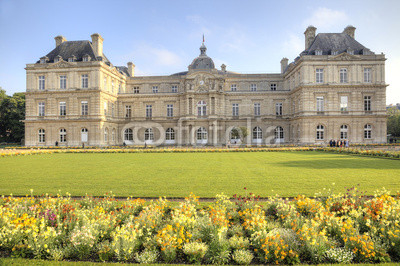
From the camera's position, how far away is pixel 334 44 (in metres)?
41.3

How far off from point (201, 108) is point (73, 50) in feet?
82.5

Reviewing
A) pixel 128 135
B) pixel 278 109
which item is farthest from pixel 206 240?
pixel 278 109

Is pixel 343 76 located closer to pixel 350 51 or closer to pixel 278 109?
pixel 350 51

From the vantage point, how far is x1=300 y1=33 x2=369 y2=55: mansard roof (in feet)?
133

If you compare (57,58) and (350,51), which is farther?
(57,58)

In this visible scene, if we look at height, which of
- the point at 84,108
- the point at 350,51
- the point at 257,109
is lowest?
the point at 84,108

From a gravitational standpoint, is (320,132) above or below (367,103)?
below

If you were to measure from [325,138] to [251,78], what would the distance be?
63.2 ft

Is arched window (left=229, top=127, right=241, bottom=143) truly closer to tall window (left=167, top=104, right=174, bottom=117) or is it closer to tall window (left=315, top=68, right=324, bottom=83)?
tall window (left=167, top=104, right=174, bottom=117)

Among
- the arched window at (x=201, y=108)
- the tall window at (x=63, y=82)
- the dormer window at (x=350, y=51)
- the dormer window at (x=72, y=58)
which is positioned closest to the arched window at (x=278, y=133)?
the arched window at (x=201, y=108)

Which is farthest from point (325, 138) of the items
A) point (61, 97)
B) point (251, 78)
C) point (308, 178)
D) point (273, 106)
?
point (61, 97)

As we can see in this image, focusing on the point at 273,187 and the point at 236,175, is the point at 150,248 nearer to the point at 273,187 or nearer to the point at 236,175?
the point at 273,187

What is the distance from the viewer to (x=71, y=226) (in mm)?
5945

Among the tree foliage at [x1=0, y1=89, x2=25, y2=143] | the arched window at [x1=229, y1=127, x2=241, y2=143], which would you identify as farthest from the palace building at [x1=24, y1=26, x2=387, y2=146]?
the tree foliage at [x1=0, y1=89, x2=25, y2=143]
